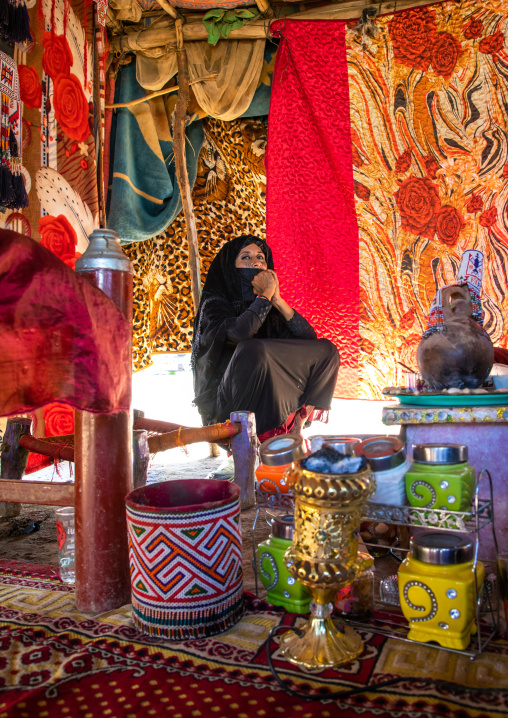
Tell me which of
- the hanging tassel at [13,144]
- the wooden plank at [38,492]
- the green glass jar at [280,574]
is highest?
the hanging tassel at [13,144]

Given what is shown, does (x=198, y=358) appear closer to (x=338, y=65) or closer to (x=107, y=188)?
(x=107, y=188)

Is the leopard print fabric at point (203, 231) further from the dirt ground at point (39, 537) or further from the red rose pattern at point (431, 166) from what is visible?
the dirt ground at point (39, 537)

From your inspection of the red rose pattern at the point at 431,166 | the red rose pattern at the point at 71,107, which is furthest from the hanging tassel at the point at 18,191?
the red rose pattern at the point at 431,166

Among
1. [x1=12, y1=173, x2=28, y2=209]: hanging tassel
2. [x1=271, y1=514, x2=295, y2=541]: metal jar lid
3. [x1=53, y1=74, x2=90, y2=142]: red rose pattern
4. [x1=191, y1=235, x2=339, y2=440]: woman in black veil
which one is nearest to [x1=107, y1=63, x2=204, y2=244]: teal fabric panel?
[x1=53, y1=74, x2=90, y2=142]: red rose pattern

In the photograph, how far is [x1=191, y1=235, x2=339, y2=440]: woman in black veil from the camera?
2680 mm

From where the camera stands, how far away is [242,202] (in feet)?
13.5

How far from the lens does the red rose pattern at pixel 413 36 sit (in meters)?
3.34

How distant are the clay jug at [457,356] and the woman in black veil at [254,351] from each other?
124 cm

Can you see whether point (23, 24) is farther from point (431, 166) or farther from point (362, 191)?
point (431, 166)

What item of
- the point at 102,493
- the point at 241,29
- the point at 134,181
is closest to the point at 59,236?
the point at 134,181

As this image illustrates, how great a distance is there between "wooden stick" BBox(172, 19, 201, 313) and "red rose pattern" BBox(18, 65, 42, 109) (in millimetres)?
990

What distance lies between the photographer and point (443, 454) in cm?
105

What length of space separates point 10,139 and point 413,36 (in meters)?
2.68

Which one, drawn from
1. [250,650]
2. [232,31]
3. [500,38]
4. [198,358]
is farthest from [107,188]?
[250,650]
